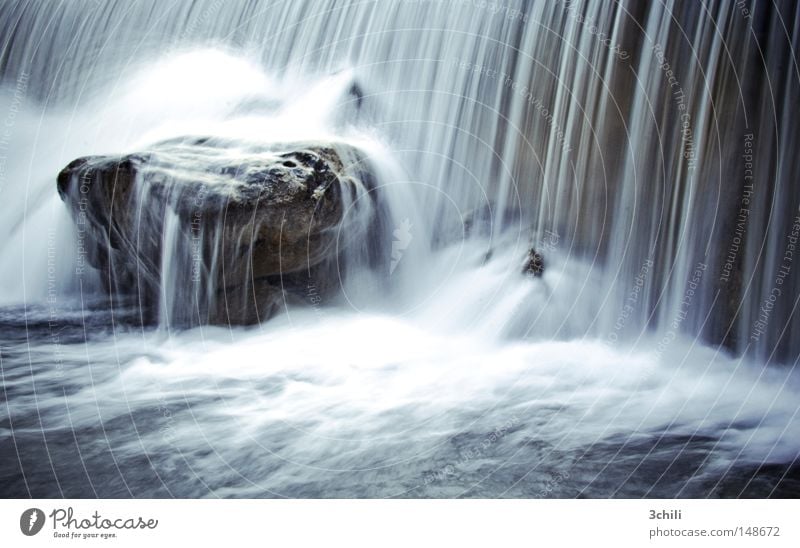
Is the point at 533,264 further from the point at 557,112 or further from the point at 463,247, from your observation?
the point at 557,112

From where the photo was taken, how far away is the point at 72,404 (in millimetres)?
1416

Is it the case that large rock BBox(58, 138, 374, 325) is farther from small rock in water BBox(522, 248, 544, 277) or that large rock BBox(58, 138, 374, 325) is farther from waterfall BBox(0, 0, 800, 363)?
small rock in water BBox(522, 248, 544, 277)

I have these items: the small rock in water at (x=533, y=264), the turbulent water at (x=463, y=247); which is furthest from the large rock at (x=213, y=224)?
the small rock in water at (x=533, y=264)

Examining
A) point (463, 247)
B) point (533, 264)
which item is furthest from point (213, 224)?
point (533, 264)

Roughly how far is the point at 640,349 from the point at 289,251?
0.85 metres

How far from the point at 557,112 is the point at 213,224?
0.85 m

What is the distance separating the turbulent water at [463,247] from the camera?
141 cm

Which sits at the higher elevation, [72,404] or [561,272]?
[561,272]

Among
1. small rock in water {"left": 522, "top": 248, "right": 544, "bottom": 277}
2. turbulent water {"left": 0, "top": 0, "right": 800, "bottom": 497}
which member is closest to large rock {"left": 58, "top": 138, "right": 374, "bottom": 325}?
turbulent water {"left": 0, "top": 0, "right": 800, "bottom": 497}

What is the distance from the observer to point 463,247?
5.10 ft

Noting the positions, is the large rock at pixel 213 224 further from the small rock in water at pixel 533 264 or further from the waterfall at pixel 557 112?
the small rock in water at pixel 533 264
